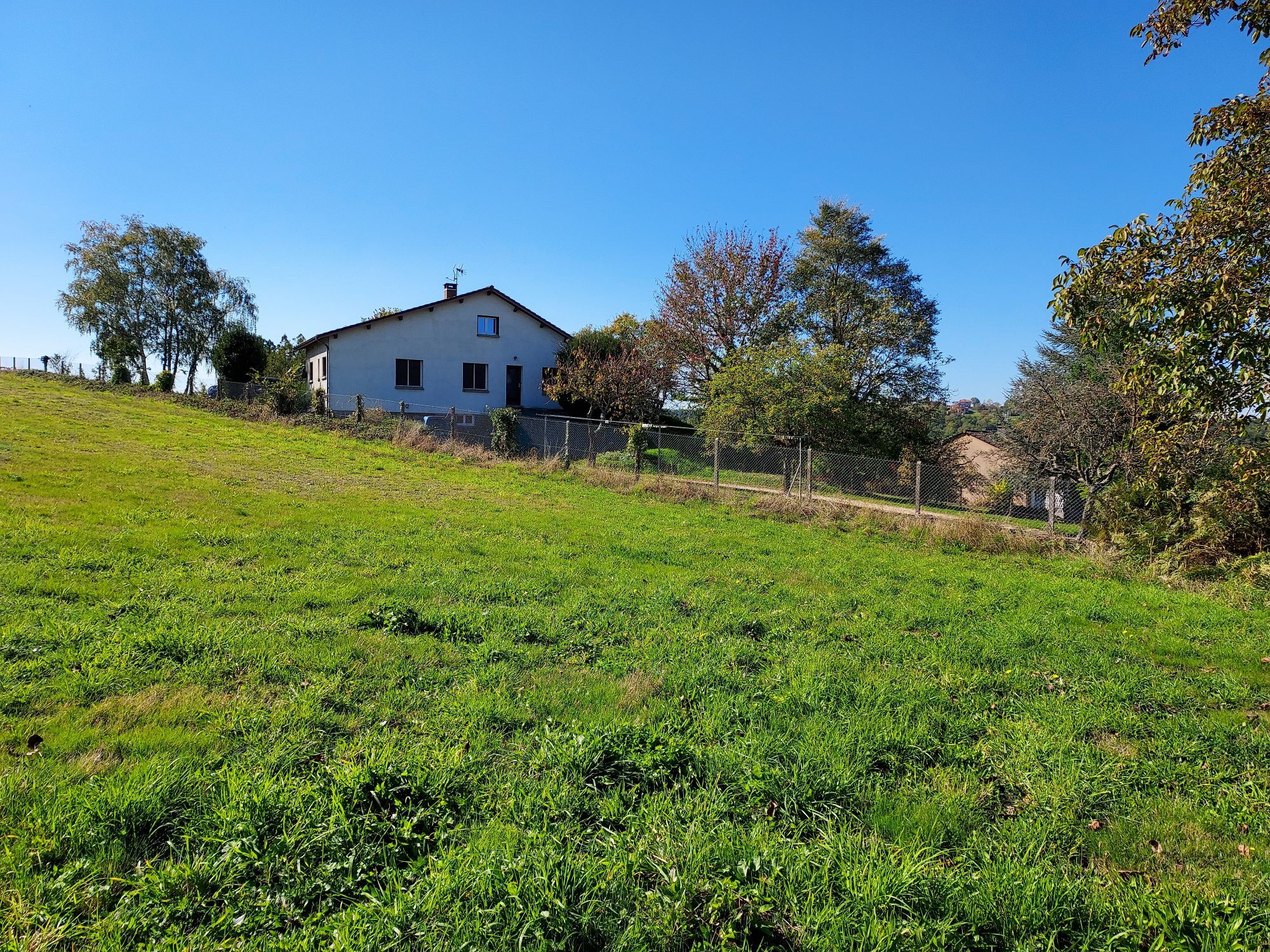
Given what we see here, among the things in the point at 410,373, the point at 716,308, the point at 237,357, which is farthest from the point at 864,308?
the point at 237,357

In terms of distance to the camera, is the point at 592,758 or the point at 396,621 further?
the point at 396,621

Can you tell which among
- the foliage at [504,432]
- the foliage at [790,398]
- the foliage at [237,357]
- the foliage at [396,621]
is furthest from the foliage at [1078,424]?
the foliage at [237,357]

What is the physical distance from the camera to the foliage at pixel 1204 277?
5297 millimetres

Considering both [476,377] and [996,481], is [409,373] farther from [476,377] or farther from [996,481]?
[996,481]

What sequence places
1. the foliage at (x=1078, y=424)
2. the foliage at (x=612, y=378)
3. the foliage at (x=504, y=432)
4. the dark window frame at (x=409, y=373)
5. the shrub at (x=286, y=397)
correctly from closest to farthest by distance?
the foliage at (x=1078, y=424), the foliage at (x=504, y=432), the shrub at (x=286, y=397), the foliage at (x=612, y=378), the dark window frame at (x=409, y=373)

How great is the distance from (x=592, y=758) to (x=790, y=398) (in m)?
17.8

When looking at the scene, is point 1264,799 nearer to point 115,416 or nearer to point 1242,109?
point 1242,109

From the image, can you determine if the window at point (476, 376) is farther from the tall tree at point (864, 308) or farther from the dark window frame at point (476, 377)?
the tall tree at point (864, 308)

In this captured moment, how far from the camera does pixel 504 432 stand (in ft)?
69.1

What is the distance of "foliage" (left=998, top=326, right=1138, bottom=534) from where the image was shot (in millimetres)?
13859

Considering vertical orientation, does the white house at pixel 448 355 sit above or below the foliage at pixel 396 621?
above

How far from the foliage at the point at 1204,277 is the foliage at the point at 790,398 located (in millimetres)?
12014

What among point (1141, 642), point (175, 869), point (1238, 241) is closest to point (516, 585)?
point (175, 869)

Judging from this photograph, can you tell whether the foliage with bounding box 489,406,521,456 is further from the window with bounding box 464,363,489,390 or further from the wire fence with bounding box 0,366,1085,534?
the window with bounding box 464,363,489,390
